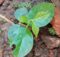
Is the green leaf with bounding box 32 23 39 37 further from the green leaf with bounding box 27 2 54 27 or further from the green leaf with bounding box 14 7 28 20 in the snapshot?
the green leaf with bounding box 14 7 28 20

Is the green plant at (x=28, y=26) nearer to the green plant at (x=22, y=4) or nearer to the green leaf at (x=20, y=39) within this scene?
the green leaf at (x=20, y=39)

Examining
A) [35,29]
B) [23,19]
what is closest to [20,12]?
[23,19]

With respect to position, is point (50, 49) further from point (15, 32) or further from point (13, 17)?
point (13, 17)

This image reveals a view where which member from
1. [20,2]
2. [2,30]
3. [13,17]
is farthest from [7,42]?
[20,2]

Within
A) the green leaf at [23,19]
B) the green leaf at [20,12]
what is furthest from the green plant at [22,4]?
the green leaf at [23,19]

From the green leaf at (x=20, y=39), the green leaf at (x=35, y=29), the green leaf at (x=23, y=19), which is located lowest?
the green leaf at (x=20, y=39)

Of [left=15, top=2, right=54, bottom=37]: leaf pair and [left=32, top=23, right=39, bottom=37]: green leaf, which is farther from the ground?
[left=15, top=2, right=54, bottom=37]: leaf pair

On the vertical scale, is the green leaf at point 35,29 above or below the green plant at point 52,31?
above

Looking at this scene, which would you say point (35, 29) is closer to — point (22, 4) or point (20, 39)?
point (20, 39)

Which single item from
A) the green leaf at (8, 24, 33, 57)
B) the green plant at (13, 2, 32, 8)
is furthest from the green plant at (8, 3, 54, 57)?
the green plant at (13, 2, 32, 8)
